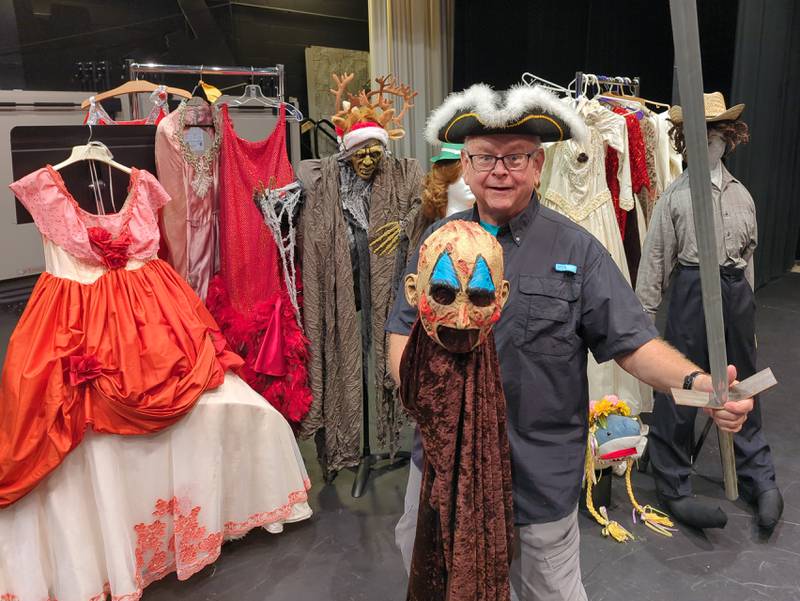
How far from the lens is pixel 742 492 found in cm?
298

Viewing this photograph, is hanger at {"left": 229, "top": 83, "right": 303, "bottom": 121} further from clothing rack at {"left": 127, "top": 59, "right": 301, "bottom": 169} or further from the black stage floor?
the black stage floor

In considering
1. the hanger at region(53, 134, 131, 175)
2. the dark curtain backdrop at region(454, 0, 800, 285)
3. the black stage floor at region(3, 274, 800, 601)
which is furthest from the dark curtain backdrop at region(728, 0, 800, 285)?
the hanger at region(53, 134, 131, 175)

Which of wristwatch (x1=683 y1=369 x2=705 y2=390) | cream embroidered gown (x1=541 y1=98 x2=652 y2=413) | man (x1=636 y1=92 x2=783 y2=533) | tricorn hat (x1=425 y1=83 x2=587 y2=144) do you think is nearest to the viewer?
wristwatch (x1=683 y1=369 x2=705 y2=390)

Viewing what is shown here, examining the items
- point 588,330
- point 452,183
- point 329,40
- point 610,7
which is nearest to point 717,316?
point 588,330

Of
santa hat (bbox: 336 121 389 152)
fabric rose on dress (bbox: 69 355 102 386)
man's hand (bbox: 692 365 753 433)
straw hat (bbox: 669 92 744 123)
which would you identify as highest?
straw hat (bbox: 669 92 744 123)

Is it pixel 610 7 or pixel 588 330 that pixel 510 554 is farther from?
pixel 610 7

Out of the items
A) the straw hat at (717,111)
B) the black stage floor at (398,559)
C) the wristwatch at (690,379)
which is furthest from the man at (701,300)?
the wristwatch at (690,379)

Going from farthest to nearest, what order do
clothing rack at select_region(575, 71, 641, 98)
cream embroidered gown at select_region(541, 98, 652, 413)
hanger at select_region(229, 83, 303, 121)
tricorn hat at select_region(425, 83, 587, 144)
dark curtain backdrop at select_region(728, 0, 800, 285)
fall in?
dark curtain backdrop at select_region(728, 0, 800, 285), clothing rack at select_region(575, 71, 641, 98), cream embroidered gown at select_region(541, 98, 652, 413), hanger at select_region(229, 83, 303, 121), tricorn hat at select_region(425, 83, 587, 144)

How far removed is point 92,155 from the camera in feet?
7.75

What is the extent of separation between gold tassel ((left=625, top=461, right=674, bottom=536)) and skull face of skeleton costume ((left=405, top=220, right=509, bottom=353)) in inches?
77.6

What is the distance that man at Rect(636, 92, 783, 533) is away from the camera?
2.69 m

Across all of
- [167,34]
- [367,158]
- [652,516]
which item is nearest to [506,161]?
[367,158]

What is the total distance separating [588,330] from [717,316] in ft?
1.67

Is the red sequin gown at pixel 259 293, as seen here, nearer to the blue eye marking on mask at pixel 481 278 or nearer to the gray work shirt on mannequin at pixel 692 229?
the gray work shirt on mannequin at pixel 692 229
